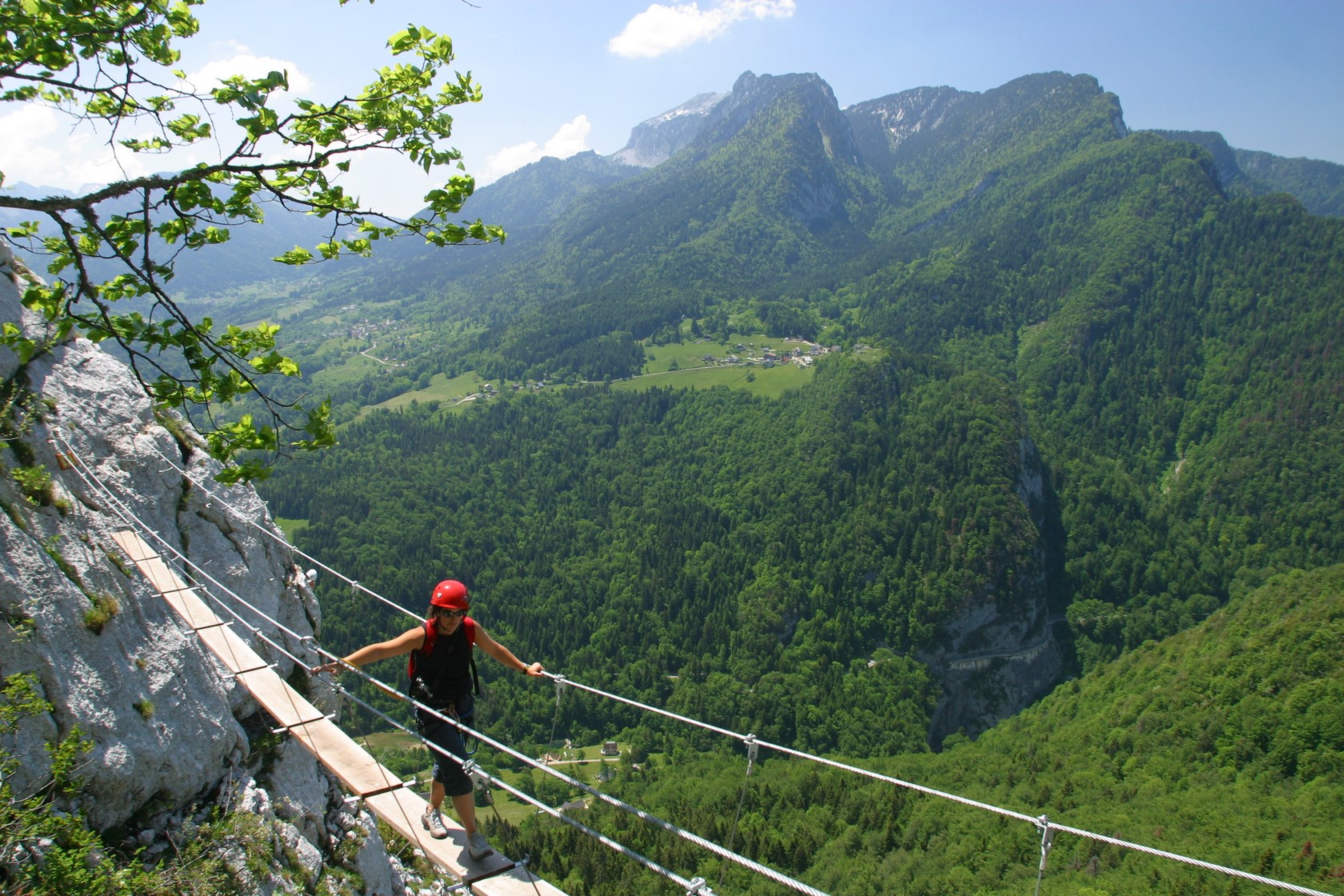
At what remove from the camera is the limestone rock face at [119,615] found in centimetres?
736

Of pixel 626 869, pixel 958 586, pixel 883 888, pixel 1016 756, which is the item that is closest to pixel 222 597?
pixel 626 869

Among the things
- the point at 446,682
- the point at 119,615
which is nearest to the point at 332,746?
the point at 446,682

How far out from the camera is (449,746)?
28.3 ft

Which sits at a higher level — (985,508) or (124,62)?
(124,62)

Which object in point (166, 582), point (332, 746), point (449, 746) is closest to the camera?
point (449, 746)

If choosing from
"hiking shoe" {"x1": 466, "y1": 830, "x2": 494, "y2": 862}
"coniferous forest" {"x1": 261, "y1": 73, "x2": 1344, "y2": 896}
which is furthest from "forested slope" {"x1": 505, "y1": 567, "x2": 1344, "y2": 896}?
"hiking shoe" {"x1": 466, "y1": 830, "x2": 494, "y2": 862}

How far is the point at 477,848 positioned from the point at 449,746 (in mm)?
1106

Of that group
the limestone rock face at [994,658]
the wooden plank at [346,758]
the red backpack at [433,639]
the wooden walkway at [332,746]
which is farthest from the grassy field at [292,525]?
the red backpack at [433,639]

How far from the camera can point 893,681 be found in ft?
351

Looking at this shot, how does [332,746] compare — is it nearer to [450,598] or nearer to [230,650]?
[230,650]

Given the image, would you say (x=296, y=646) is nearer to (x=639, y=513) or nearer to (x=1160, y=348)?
(x=639, y=513)

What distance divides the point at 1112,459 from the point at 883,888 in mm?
140926

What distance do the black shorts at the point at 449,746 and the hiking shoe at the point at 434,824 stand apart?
26 centimetres

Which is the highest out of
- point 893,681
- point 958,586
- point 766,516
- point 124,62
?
point 124,62
